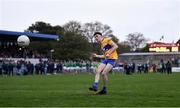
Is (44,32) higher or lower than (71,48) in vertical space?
higher

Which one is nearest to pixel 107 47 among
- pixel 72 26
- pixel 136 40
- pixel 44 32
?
pixel 72 26

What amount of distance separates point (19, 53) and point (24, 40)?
32240 mm

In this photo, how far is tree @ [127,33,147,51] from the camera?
14025cm

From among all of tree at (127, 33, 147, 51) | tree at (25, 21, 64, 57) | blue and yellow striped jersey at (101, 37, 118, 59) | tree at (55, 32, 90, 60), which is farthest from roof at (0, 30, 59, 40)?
Answer: tree at (127, 33, 147, 51)

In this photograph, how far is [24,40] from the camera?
38.0 meters

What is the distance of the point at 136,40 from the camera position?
142 meters

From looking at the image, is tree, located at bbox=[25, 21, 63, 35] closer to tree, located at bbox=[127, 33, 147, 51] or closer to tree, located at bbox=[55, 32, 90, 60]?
tree, located at bbox=[55, 32, 90, 60]

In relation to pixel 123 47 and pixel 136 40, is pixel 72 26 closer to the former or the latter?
pixel 123 47

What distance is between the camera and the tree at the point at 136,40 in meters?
140

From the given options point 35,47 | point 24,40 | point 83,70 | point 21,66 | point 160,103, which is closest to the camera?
point 160,103

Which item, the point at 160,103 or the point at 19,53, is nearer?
the point at 160,103

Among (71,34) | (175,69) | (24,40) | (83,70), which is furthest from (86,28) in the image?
(24,40)

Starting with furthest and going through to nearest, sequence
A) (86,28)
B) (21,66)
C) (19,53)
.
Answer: (86,28)
(19,53)
(21,66)

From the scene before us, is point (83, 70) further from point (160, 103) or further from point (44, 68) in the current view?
point (160, 103)
